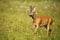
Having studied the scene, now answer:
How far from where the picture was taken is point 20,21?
1541mm

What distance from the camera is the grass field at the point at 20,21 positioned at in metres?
1.51

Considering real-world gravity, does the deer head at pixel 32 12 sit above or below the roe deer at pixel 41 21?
above

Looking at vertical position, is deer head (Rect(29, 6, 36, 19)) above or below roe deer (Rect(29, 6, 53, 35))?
above

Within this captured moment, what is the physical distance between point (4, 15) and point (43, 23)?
1.23 ft

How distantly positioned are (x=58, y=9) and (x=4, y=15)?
0.54 metres

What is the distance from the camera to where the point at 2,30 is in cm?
150

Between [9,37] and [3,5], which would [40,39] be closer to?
[9,37]

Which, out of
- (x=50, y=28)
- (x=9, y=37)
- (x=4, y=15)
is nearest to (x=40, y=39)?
(x=50, y=28)

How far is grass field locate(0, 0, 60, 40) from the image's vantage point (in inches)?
59.5

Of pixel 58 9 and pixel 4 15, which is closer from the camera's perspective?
pixel 4 15

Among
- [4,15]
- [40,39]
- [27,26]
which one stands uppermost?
[4,15]

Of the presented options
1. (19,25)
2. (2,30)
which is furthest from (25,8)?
(2,30)

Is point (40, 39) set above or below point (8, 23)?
Result: below

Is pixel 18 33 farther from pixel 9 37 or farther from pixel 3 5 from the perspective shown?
pixel 3 5
